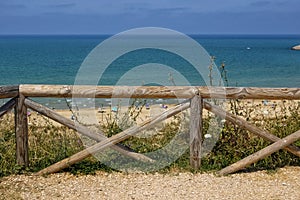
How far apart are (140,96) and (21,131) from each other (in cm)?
157

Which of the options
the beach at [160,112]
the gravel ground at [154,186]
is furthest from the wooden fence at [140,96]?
the beach at [160,112]

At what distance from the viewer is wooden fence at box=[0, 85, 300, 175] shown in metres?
5.58

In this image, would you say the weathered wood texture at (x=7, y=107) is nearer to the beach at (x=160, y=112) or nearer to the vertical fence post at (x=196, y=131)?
the beach at (x=160, y=112)

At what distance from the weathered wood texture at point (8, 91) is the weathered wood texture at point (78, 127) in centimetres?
17

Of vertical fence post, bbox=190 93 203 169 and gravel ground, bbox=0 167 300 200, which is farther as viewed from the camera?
vertical fence post, bbox=190 93 203 169

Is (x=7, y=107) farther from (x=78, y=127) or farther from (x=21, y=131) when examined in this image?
(x=78, y=127)

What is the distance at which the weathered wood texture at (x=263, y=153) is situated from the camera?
230 inches

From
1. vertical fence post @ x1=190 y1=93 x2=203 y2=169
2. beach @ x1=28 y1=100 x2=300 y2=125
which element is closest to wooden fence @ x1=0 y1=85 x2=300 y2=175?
vertical fence post @ x1=190 y1=93 x2=203 y2=169

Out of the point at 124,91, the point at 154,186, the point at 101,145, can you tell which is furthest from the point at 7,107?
the point at 154,186

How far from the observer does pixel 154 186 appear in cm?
543

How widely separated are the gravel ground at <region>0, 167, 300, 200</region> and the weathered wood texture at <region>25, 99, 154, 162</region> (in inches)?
11.3

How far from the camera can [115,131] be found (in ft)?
20.6

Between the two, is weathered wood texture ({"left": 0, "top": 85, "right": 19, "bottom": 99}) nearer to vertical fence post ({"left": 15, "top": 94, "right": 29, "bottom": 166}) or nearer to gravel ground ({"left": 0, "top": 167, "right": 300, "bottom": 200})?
vertical fence post ({"left": 15, "top": 94, "right": 29, "bottom": 166})

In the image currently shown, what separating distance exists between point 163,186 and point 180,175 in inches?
15.5
